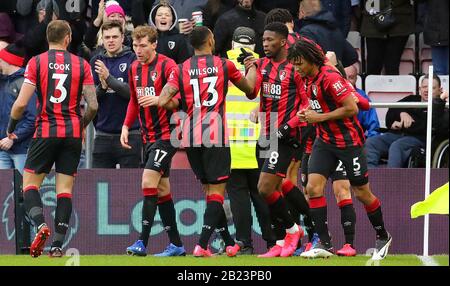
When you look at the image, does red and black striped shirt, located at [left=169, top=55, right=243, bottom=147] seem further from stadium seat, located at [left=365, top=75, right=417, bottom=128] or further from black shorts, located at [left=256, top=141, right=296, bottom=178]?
stadium seat, located at [left=365, top=75, right=417, bottom=128]

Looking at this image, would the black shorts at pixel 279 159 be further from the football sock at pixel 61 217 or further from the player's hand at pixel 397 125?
the player's hand at pixel 397 125

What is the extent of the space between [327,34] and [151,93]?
3155 mm

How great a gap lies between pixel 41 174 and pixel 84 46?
362cm

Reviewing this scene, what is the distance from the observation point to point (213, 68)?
13312mm

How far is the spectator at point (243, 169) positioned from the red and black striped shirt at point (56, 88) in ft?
6.12

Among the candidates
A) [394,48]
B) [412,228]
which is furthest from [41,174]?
[394,48]

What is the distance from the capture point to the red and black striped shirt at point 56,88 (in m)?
13.3

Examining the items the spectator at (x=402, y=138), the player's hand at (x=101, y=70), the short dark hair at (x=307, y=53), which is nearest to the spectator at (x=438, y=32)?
the spectator at (x=402, y=138)

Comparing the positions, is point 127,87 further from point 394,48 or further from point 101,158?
point 394,48

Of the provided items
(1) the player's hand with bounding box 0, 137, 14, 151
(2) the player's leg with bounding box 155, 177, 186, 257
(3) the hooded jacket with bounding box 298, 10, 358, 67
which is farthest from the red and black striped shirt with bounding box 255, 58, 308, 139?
(1) the player's hand with bounding box 0, 137, 14, 151

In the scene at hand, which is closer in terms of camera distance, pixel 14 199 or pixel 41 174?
pixel 41 174

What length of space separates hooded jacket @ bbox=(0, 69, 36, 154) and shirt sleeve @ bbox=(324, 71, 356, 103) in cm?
425

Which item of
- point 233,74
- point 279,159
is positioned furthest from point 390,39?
point 233,74

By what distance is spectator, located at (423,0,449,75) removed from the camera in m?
16.8
